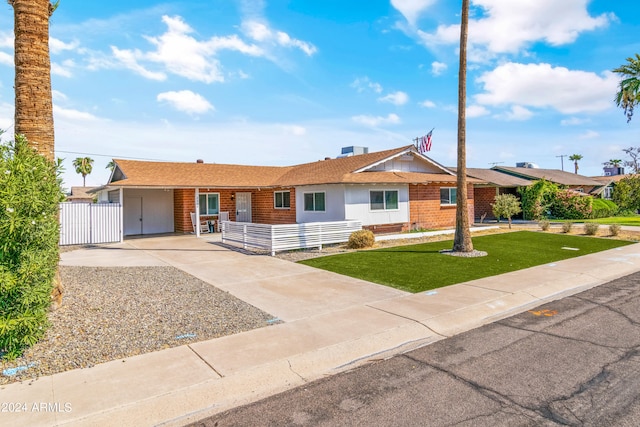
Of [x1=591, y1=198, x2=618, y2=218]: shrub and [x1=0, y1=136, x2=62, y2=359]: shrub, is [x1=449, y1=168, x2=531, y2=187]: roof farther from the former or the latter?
[x1=0, y1=136, x2=62, y2=359]: shrub

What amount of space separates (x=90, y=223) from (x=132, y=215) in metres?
4.81

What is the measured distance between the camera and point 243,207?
86.9ft

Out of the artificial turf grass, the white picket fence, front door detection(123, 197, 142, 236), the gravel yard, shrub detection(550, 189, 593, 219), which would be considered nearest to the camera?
the gravel yard

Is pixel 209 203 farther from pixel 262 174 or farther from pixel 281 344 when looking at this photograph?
pixel 281 344

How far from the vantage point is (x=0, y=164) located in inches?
191

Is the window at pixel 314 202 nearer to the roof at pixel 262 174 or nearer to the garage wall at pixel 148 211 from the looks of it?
the roof at pixel 262 174

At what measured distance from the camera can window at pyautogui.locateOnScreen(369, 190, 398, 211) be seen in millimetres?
20047

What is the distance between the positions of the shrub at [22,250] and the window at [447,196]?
21.5 m

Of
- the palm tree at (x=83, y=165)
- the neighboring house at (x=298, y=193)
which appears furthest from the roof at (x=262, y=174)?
the palm tree at (x=83, y=165)

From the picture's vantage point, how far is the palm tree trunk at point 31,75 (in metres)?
7.10

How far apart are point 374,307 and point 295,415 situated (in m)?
3.95

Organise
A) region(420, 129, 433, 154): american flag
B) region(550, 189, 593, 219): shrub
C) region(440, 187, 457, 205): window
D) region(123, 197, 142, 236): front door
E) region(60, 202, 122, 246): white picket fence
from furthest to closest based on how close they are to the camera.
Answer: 1. region(550, 189, 593, 219): shrub
2. region(420, 129, 433, 154): american flag
3. region(440, 187, 457, 205): window
4. region(123, 197, 142, 236): front door
5. region(60, 202, 122, 246): white picket fence

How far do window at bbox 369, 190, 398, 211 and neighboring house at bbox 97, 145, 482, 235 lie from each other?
5 cm

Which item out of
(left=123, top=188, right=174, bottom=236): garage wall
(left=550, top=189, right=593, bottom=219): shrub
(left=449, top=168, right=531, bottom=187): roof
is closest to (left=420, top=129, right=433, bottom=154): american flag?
(left=449, top=168, right=531, bottom=187): roof
